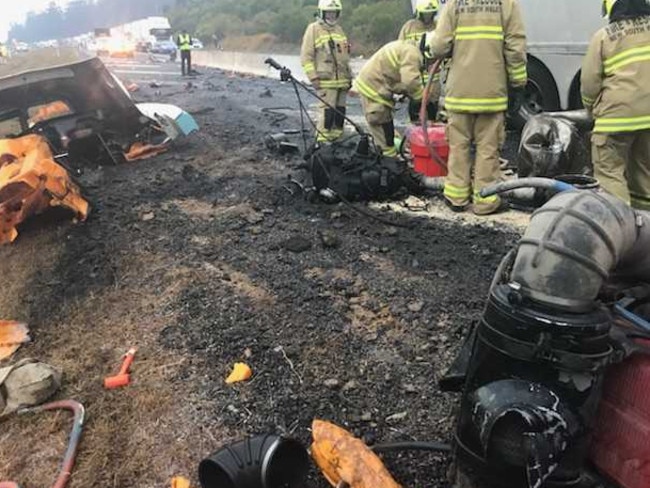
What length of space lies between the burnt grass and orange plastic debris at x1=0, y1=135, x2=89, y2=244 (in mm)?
225

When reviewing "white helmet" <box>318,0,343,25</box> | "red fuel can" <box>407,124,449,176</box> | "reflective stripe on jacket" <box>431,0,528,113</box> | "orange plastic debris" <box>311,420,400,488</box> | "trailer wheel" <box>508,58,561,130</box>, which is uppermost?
"white helmet" <box>318,0,343,25</box>

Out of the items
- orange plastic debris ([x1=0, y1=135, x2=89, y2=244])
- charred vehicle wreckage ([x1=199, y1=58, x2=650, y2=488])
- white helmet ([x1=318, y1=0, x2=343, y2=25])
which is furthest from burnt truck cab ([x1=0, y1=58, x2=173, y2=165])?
charred vehicle wreckage ([x1=199, y1=58, x2=650, y2=488])

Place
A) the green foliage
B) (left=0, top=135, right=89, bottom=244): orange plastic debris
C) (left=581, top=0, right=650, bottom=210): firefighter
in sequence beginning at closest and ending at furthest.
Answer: (left=581, top=0, right=650, bottom=210): firefighter
(left=0, top=135, right=89, bottom=244): orange plastic debris
the green foliage

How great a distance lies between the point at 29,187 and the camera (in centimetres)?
470

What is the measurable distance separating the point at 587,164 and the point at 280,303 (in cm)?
286

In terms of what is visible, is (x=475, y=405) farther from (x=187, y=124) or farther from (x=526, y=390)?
(x=187, y=124)

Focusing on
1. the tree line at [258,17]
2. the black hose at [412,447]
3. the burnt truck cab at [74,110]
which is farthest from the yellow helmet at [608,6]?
the tree line at [258,17]

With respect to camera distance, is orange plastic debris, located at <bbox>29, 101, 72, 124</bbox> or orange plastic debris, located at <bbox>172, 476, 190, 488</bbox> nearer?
orange plastic debris, located at <bbox>172, 476, 190, 488</bbox>

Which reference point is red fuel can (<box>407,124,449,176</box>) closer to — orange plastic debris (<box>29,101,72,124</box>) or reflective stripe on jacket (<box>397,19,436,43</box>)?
reflective stripe on jacket (<box>397,19,436,43</box>)

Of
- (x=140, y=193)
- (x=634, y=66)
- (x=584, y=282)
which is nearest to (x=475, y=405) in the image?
(x=584, y=282)

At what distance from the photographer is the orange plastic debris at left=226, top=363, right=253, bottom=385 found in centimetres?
291

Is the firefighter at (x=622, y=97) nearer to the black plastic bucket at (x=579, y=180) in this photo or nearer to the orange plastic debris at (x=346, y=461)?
the black plastic bucket at (x=579, y=180)

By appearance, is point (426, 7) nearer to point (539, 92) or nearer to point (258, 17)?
point (539, 92)

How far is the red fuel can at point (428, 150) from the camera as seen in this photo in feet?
18.5
